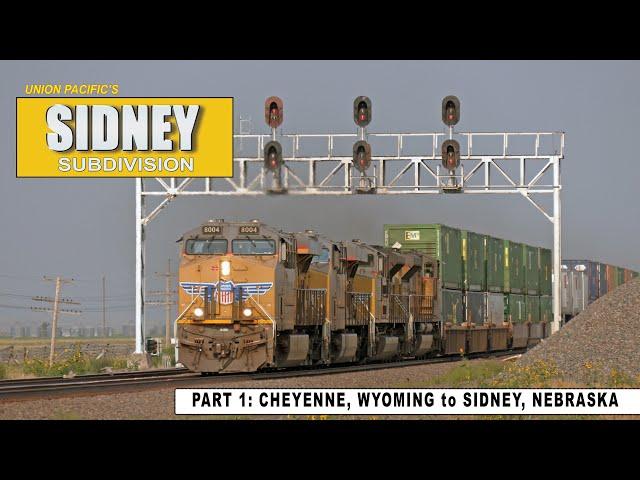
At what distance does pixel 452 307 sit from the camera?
47.9m

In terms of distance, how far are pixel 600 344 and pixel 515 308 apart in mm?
27264

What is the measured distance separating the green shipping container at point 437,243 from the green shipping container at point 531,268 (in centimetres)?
852

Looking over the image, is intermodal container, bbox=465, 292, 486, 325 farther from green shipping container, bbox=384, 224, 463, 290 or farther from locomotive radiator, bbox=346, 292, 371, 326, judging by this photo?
locomotive radiator, bbox=346, 292, 371, 326

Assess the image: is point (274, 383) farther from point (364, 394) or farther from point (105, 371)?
point (105, 371)

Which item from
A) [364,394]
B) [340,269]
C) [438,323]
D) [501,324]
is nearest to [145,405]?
[364,394]

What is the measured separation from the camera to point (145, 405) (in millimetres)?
22922

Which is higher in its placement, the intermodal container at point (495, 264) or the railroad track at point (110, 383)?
the intermodal container at point (495, 264)

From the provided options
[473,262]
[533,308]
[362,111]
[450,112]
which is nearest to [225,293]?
[362,111]

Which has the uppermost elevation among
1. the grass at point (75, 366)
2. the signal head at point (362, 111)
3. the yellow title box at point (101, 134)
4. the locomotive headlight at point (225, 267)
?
the signal head at point (362, 111)

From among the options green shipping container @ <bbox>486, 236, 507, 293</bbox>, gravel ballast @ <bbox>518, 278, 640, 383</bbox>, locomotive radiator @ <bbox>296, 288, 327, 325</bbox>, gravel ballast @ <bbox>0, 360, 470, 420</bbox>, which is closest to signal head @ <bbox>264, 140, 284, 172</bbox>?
locomotive radiator @ <bbox>296, 288, 327, 325</bbox>

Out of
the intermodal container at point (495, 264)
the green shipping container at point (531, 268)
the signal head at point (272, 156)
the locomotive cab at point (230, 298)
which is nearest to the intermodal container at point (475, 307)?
the intermodal container at point (495, 264)

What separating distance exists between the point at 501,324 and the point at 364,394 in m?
33.2

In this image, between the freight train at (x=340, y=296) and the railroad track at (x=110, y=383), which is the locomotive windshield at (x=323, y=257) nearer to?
the freight train at (x=340, y=296)

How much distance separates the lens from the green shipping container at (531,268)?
56.3 meters
